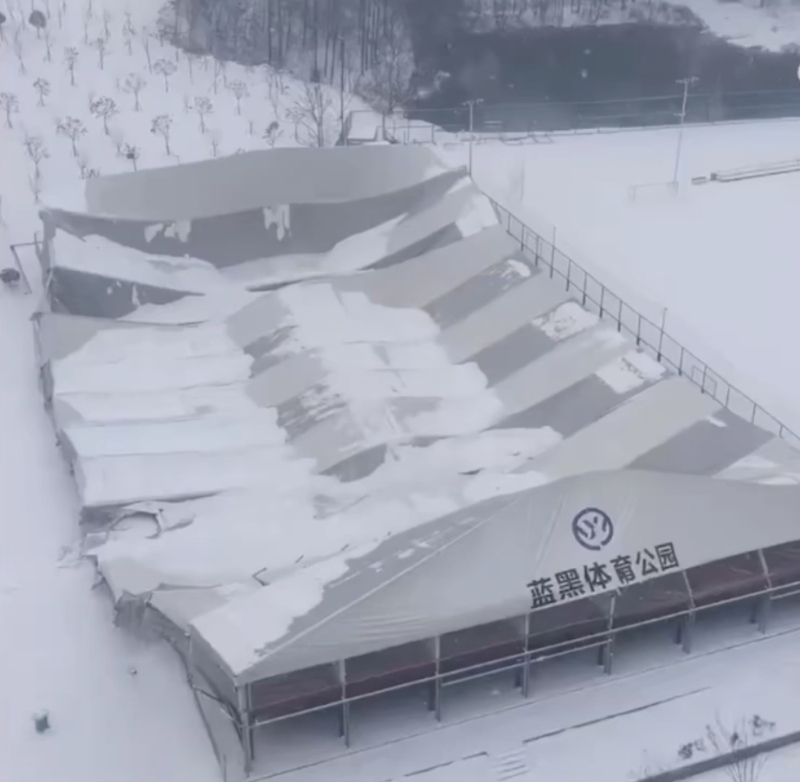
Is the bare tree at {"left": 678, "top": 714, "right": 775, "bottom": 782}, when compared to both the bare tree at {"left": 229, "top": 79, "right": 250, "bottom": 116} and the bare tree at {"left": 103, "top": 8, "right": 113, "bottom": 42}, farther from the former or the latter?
the bare tree at {"left": 103, "top": 8, "right": 113, "bottom": 42}

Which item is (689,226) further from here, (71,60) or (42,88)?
(71,60)

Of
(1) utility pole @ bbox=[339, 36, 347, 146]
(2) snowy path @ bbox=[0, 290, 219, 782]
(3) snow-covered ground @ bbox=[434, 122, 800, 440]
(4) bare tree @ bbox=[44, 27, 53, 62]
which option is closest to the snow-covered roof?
(2) snowy path @ bbox=[0, 290, 219, 782]

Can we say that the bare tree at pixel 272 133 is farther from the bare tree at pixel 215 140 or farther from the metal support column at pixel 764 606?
the metal support column at pixel 764 606

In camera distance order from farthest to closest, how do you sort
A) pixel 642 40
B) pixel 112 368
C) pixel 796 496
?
pixel 642 40 < pixel 112 368 < pixel 796 496

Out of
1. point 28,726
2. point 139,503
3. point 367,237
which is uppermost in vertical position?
point 367,237

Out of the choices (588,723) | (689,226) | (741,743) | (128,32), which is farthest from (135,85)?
(741,743)

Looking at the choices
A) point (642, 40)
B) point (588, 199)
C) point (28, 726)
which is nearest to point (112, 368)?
point (28, 726)

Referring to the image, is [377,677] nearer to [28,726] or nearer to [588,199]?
[28,726]
